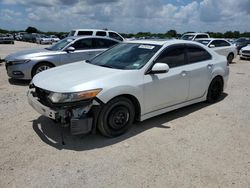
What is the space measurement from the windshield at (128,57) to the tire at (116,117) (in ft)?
2.30

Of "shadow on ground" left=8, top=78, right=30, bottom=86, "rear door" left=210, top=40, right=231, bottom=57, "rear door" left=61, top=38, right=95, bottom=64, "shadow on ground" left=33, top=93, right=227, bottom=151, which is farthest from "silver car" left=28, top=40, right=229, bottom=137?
"rear door" left=210, top=40, right=231, bottom=57

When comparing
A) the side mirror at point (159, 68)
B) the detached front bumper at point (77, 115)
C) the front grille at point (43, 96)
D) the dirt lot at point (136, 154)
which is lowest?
the dirt lot at point (136, 154)

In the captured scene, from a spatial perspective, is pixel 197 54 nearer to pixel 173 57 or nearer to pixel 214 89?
pixel 173 57

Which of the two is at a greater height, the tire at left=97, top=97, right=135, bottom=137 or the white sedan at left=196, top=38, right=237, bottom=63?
the white sedan at left=196, top=38, right=237, bottom=63

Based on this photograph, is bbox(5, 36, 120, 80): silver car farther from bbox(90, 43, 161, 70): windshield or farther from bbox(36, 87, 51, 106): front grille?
bbox(36, 87, 51, 106): front grille

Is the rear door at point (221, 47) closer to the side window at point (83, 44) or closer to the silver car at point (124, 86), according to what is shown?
the side window at point (83, 44)

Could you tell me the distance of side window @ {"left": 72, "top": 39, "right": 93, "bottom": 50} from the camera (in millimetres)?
9406

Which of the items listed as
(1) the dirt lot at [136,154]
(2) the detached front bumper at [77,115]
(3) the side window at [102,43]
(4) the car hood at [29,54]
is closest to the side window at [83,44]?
(3) the side window at [102,43]

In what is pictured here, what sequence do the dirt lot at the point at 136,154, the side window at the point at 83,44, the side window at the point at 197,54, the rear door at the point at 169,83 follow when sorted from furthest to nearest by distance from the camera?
the side window at the point at 83,44
the side window at the point at 197,54
the rear door at the point at 169,83
the dirt lot at the point at 136,154

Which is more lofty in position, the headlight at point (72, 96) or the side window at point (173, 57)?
the side window at point (173, 57)

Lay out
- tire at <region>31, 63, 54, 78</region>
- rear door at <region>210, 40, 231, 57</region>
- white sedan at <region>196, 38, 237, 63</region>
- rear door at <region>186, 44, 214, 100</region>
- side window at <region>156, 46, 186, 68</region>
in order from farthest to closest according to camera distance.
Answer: rear door at <region>210, 40, 231, 57</region>
white sedan at <region>196, 38, 237, 63</region>
tire at <region>31, 63, 54, 78</region>
rear door at <region>186, 44, 214, 100</region>
side window at <region>156, 46, 186, 68</region>

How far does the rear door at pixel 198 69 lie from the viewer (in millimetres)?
5651

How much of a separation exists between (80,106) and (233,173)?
225 centimetres

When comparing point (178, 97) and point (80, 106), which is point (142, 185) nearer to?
point (80, 106)
